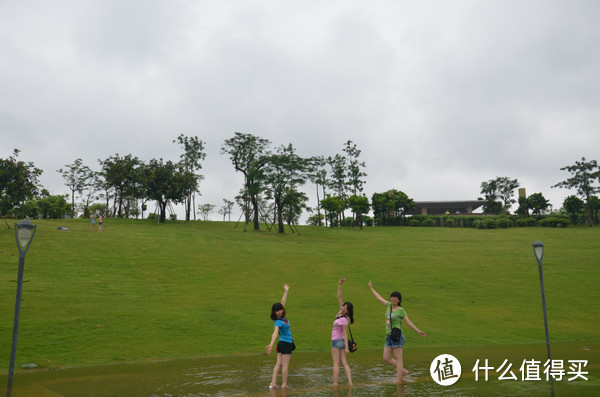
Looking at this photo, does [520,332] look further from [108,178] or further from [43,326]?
[108,178]

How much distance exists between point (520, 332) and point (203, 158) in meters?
69.6

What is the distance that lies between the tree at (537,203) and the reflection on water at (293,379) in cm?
7251

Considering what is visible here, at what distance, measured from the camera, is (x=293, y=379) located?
461 inches

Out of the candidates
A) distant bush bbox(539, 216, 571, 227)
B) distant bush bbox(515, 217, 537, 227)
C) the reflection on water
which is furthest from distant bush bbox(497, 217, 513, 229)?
the reflection on water

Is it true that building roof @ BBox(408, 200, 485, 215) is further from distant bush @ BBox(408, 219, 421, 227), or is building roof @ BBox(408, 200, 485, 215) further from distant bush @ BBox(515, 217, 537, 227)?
distant bush @ BBox(515, 217, 537, 227)

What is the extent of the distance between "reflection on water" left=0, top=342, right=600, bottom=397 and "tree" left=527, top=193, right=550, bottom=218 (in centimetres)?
7251

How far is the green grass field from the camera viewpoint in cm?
1684

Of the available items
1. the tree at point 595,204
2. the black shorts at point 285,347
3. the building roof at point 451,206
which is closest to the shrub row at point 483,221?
the tree at point 595,204

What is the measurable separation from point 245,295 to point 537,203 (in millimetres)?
73018

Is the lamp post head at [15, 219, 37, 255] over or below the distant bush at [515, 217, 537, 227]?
below

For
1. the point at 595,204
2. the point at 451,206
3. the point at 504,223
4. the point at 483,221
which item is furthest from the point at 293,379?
the point at 451,206

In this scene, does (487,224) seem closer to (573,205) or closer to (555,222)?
(555,222)

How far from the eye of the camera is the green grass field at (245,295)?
16.8 m

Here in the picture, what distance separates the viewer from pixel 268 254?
1503 inches
